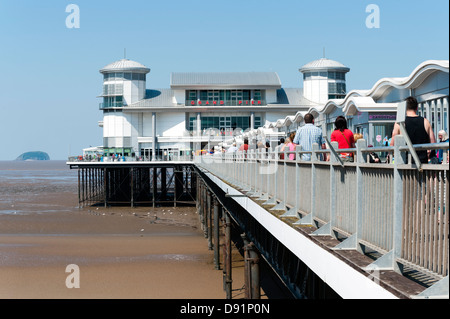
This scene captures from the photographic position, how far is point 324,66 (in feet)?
216

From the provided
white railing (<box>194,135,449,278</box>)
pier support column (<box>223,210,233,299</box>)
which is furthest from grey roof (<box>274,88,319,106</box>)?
white railing (<box>194,135,449,278</box>)

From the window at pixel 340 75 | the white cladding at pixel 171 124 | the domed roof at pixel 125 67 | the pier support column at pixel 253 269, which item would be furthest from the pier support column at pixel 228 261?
the window at pixel 340 75

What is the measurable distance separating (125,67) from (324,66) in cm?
1895

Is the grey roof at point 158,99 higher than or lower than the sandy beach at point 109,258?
higher

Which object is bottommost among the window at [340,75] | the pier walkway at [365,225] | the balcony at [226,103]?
the pier walkway at [365,225]

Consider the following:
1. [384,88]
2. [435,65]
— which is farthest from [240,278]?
[435,65]

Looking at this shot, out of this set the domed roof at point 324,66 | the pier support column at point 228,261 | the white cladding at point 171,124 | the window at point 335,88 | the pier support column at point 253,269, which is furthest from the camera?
the domed roof at point 324,66

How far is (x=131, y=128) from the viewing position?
63688mm

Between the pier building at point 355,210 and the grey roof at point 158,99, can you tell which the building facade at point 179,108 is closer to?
the grey roof at point 158,99

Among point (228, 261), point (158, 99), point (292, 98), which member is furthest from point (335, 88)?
point (228, 261)

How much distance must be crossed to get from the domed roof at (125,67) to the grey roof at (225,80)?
2.91 m

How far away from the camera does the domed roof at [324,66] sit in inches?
2596

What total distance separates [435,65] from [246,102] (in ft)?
170
